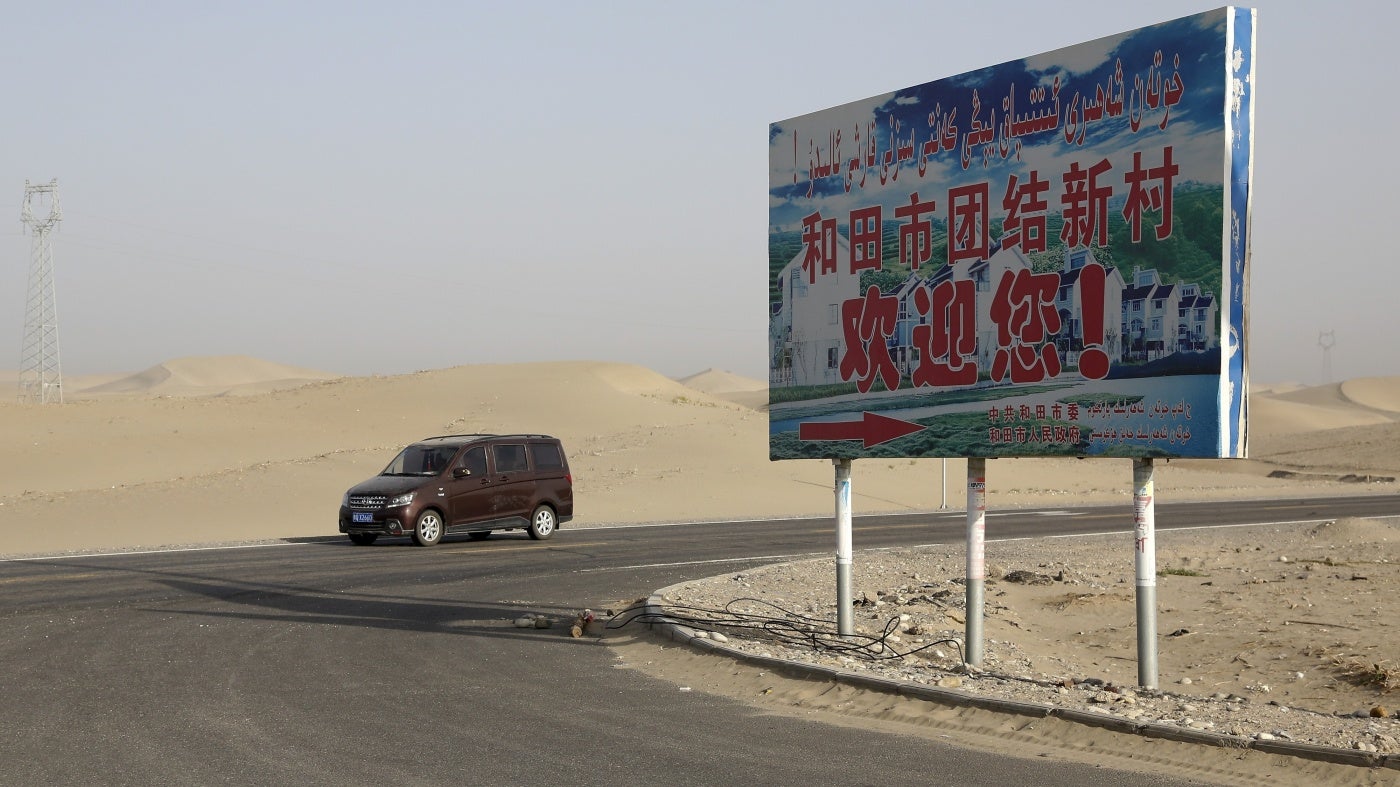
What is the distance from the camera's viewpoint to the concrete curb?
749cm

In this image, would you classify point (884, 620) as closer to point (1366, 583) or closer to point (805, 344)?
point (805, 344)

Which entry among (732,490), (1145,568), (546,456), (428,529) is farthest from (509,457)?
(732,490)

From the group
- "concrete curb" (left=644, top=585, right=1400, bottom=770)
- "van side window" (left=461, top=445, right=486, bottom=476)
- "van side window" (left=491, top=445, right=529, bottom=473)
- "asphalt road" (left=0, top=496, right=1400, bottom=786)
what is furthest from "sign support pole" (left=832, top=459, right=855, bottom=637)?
"van side window" (left=491, top=445, right=529, bottom=473)

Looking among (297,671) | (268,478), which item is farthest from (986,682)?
(268,478)

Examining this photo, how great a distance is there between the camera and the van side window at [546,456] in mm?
26312

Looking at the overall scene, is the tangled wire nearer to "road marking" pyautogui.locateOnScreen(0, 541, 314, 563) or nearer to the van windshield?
the van windshield

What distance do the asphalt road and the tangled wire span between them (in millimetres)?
1071

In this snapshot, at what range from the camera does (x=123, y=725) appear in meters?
8.98

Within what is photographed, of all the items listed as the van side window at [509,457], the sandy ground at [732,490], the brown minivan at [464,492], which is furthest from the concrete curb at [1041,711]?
the van side window at [509,457]

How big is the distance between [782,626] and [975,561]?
10.2ft

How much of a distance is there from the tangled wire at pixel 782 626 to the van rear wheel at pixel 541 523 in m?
11.2

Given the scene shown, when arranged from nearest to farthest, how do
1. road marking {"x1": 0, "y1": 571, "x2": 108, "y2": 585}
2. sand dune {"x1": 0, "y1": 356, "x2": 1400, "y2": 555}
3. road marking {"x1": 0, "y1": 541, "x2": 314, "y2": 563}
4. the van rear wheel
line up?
road marking {"x1": 0, "y1": 571, "x2": 108, "y2": 585} < road marking {"x1": 0, "y1": 541, "x2": 314, "y2": 563} < the van rear wheel < sand dune {"x1": 0, "y1": 356, "x2": 1400, "y2": 555}

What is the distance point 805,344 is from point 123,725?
663cm

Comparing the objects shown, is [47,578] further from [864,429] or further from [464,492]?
[864,429]
